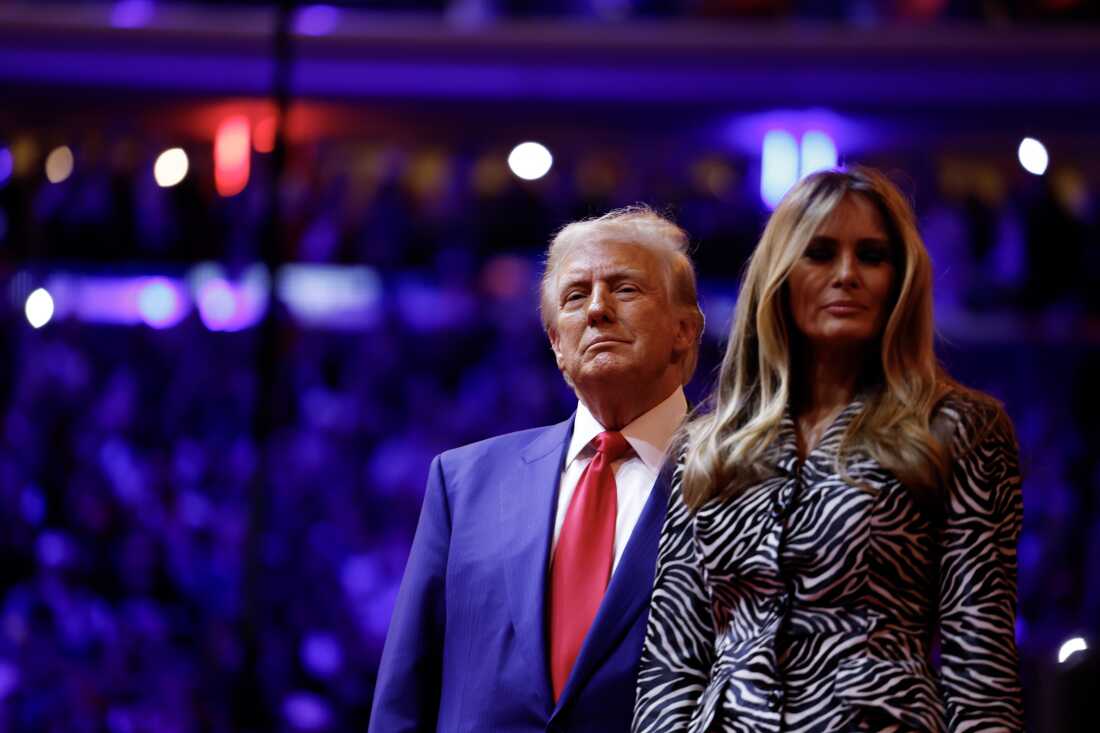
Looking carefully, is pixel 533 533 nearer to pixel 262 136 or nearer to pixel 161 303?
pixel 161 303

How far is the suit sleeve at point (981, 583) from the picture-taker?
1.61m

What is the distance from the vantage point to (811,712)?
65.5 inches

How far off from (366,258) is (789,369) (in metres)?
5.21

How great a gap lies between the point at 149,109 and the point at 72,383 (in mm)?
1619

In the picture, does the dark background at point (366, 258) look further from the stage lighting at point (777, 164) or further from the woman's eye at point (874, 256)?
the woman's eye at point (874, 256)

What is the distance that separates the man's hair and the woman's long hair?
31 cm

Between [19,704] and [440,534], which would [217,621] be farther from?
[440,534]

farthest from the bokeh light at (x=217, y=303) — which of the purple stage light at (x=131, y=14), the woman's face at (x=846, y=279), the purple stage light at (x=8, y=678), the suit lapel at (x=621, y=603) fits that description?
the woman's face at (x=846, y=279)

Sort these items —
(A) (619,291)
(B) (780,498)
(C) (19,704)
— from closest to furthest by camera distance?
(B) (780,498) → (A) (619,291) → (C) (19,704)

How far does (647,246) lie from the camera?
225cm

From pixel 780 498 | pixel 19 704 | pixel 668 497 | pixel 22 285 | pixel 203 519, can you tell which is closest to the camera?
pixel 780 498

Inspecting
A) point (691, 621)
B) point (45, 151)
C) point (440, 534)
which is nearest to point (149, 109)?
point (45, 151)

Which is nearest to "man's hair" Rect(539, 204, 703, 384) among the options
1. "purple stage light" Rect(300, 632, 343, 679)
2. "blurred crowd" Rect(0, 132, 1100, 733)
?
"blurred crowd" Rect(0, 132, 1100, 733)

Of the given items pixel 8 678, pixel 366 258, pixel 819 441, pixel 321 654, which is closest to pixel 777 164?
pixel 366 258
